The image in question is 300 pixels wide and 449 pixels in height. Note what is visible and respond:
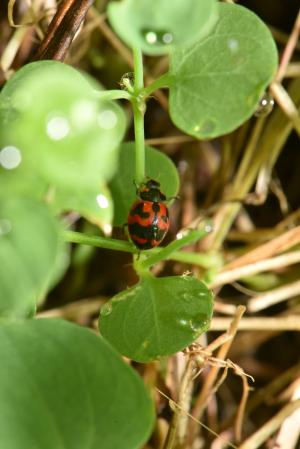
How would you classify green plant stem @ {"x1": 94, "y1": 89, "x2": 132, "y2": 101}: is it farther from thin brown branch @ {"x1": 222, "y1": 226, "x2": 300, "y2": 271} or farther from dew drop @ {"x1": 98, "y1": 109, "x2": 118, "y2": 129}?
thin brown branch @ {"x1": 222, "y1": 226, "x2": 300, "y2": 271}

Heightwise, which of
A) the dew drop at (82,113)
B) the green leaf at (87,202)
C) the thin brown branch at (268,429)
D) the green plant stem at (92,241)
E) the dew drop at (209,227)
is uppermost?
the dew drop at (82,113)

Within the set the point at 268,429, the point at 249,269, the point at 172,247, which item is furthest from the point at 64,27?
the point at 268,429

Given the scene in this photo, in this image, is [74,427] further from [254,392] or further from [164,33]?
[254,392]

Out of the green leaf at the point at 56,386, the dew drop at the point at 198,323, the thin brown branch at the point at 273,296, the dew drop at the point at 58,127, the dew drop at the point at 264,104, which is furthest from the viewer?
the thin brown branch at the point at 273,296

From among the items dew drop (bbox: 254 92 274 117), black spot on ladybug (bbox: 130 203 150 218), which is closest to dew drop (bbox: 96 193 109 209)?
black spot on ladybug (bbox: 130 203 150 218)

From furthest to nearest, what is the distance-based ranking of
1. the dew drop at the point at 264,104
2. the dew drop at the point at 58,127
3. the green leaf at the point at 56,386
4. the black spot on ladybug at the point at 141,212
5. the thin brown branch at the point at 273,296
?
the thin brown branch at the point at 273,296, the dew drop at the point at 264,104, the black spot on ladybug at the point at 141,212, the green leaf at the point at 56,386, the dew drop at the point at 58,127

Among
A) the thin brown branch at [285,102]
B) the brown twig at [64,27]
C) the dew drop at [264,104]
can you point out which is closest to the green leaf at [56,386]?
the brown twig at [64,27]

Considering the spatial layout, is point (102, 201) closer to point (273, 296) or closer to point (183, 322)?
point (183, 322)

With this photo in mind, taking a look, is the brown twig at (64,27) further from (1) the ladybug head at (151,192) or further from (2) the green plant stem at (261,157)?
(2) the green plant stem at (261,157)
